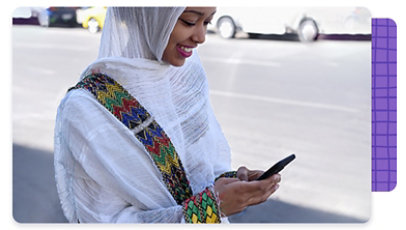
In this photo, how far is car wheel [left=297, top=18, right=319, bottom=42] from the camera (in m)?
2.40

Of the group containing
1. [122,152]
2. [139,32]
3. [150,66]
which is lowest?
[122,152]

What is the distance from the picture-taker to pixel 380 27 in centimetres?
246

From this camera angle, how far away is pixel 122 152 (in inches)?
68.4

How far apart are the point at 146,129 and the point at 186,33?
0.30 m

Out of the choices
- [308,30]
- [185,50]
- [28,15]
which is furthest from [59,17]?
[308,30]

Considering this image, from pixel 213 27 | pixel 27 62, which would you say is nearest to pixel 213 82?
pixel 213 27

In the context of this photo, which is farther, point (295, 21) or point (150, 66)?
point (295, 21)

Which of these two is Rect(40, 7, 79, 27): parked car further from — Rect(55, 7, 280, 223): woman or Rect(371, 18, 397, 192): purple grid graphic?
Rect(371, 18, 397, 192): purple grid graphic

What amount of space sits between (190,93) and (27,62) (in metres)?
0.76

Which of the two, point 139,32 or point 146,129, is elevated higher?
point 139,32

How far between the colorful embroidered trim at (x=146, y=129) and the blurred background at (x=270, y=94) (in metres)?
0.53

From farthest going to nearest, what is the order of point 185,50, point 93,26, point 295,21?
1. point 295,21
2. point 93,26
3. point 185,50

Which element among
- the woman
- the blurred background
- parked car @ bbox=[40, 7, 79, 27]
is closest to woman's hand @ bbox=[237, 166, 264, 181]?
the woman

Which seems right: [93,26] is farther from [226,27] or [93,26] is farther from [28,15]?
[226,27]
